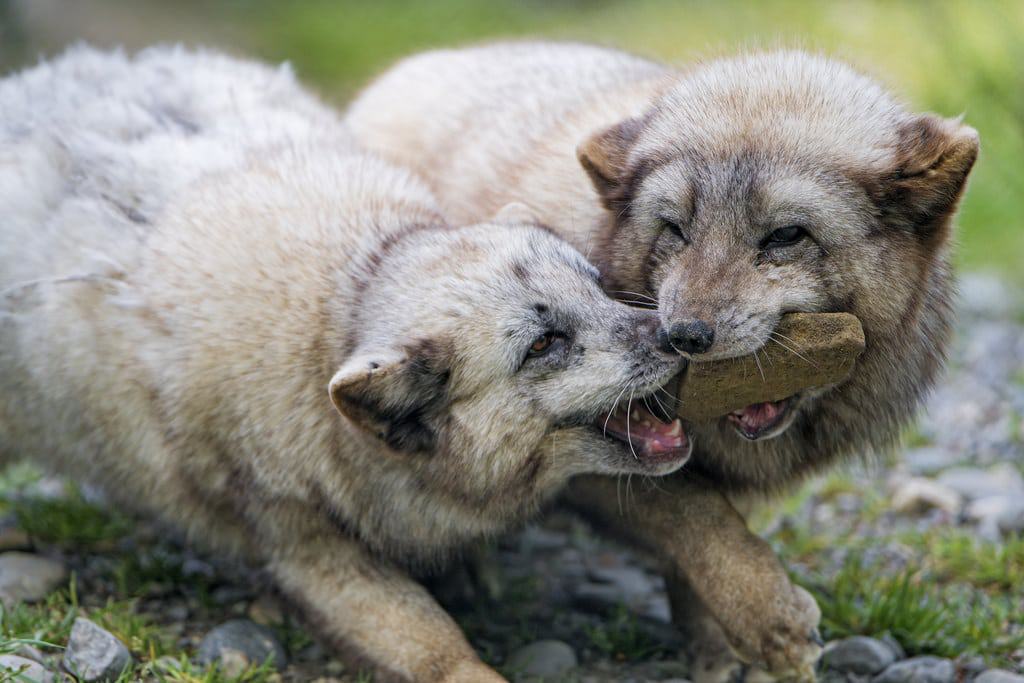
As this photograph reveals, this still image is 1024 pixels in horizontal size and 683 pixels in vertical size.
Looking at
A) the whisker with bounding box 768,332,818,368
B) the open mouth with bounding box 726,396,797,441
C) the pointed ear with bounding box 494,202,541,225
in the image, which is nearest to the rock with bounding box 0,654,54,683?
the pointed ear with bounding box 494,202,541,225

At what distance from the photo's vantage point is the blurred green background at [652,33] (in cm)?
939

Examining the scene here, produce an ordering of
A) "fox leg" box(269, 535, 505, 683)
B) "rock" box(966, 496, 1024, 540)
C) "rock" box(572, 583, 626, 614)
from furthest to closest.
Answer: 1. "rock" box(966, 496, 1024, 540)
2. "rock" box(572, 583, 626, 614)
3. "fox leg" box(269, 535, 505, 683)

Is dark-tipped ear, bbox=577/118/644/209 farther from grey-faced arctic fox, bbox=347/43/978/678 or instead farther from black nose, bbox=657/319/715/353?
black nose, bbox=657/319/715/353

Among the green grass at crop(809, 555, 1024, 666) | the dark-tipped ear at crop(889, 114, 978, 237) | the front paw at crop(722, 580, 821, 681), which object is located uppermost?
the dark-tipped ear at crop(889, 114, 978, 237)

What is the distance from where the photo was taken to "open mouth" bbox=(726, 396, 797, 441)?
14.8ft

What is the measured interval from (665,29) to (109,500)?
1010 cm

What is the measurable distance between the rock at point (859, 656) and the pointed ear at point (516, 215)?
2103 millimetres

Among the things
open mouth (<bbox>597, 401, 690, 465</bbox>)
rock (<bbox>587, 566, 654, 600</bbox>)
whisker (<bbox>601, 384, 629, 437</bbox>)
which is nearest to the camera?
whisker (<bbox>601, 384, 629, 437</bbox>)

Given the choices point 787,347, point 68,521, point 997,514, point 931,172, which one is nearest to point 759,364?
point 787,347

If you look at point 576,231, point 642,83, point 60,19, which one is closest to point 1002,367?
point 642,83

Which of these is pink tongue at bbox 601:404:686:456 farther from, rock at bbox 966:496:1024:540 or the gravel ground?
rock at bbox 966:496:1024:540

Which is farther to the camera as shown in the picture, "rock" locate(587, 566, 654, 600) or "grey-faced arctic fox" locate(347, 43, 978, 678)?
"rock" locate(587, 566, 654, 600)

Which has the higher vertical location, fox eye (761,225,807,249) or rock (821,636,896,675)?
fox eye (761,225,807,249)

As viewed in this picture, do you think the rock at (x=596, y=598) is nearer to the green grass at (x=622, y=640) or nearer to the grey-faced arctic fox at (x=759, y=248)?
the green grass at (x=622, y=640)
